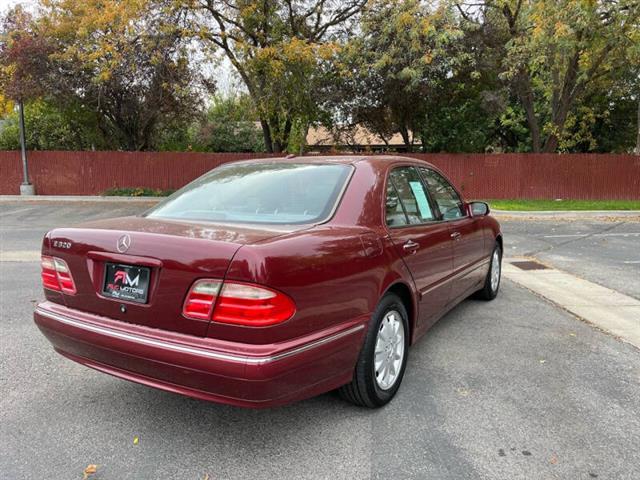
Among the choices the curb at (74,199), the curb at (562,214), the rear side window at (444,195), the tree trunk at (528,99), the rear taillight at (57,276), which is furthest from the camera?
the curb at (74,199)

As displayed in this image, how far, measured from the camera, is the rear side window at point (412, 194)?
3641 mm

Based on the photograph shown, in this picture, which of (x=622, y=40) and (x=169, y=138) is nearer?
(x=622, y=40)

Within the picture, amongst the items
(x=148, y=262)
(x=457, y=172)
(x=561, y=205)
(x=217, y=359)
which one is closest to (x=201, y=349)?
(x=217, y=359)

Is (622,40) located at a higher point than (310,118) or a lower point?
higher

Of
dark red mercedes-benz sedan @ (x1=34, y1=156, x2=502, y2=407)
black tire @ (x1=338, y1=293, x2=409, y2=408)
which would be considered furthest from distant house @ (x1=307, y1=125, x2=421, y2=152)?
black tire @ (x1=338, y1=293, x2=409, y2=408)

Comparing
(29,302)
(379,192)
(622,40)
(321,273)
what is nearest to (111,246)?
(321,273)

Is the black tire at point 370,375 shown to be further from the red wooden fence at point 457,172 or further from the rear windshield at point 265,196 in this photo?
the red wooden fence at point 457,172

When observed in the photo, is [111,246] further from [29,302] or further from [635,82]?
[635,82]

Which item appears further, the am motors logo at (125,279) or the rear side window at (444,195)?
the rear side window at (444,195)

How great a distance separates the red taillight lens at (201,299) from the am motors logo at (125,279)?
347 mm

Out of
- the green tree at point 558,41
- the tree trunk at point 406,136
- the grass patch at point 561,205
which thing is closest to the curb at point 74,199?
the tree trunk at point 406,136

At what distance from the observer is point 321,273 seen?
8.39 feet

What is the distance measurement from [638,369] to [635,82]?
84.7 ft

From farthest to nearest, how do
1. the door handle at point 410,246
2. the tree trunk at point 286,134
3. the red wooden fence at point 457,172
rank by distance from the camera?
the tree trunk at point 286,134, the red wooden fence at point 457,172, the door handle at point 410,246
